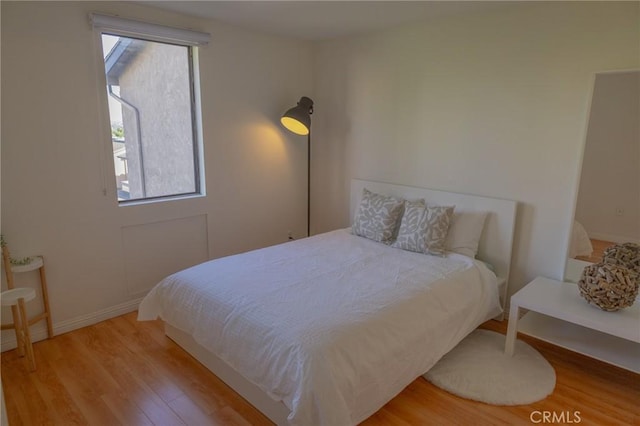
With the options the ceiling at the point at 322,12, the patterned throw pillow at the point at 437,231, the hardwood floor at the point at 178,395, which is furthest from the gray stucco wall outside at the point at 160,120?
the patterned throw pillow at the point at 437,231

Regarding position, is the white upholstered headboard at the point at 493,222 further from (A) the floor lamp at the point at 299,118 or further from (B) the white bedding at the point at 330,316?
(A) the floor lamp at the point at 299,118

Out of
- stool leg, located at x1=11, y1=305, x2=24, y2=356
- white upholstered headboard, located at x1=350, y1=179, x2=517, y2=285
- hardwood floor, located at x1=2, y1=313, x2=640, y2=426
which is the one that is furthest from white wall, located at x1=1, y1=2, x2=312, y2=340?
white upholstered headboard, located at x1=350, y1=179, x2=517, y2=285

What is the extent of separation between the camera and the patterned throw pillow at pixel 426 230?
291cm

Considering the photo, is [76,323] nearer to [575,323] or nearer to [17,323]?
[17,323]

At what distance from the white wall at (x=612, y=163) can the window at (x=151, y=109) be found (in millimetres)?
2929

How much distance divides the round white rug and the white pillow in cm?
67

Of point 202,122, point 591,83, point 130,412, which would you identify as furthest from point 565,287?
point 202,122

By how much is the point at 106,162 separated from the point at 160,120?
60cm

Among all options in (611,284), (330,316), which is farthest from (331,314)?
(611,284)

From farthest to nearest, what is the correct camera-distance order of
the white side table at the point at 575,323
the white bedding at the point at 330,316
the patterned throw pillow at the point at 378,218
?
1. the patterned throw pillow at the point at 378,218
2. the white side table at the point at 575,323
3. the white bedding at the point at 330,316

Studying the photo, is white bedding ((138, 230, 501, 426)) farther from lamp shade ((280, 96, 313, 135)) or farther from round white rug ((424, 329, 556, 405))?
lamp shade ((280, 96, 313, 135))

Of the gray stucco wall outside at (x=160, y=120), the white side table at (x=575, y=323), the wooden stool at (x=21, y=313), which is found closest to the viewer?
the white side table at (x=575, y=323)

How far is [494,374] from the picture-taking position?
7.59 ft

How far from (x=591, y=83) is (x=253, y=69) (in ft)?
8.63
